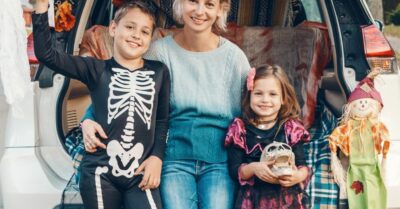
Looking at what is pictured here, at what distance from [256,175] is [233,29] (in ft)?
5.34

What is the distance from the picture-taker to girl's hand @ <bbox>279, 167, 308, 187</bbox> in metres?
3.21

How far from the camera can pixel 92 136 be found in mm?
3275

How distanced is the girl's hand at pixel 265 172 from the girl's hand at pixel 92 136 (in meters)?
0.67

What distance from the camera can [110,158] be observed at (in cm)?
327

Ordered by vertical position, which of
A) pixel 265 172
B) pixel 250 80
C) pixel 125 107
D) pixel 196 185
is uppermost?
pixel 250 80

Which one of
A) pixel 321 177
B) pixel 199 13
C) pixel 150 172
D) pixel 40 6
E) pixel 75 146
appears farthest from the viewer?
pixel 75 146

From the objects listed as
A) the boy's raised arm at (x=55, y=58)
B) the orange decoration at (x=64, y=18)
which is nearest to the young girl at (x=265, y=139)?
the boy's raised arm at (x=55, y=58)

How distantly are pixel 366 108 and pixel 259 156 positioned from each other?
1.70 ft

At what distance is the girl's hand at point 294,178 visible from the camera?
3.21m

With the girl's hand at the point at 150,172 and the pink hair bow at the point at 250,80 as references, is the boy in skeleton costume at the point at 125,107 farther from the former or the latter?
the pink hair bow at the point at 250,80

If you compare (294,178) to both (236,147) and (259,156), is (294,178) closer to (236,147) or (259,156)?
(259,156)

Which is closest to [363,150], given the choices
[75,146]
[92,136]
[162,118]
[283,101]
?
[283,101]

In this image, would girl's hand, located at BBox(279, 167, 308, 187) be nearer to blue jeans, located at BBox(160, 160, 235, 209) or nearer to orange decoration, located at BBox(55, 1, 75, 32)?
blue jeans, located at BBox(160, 160, 235, 209)

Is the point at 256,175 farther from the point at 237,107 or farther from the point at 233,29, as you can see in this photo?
the point at 233,29
